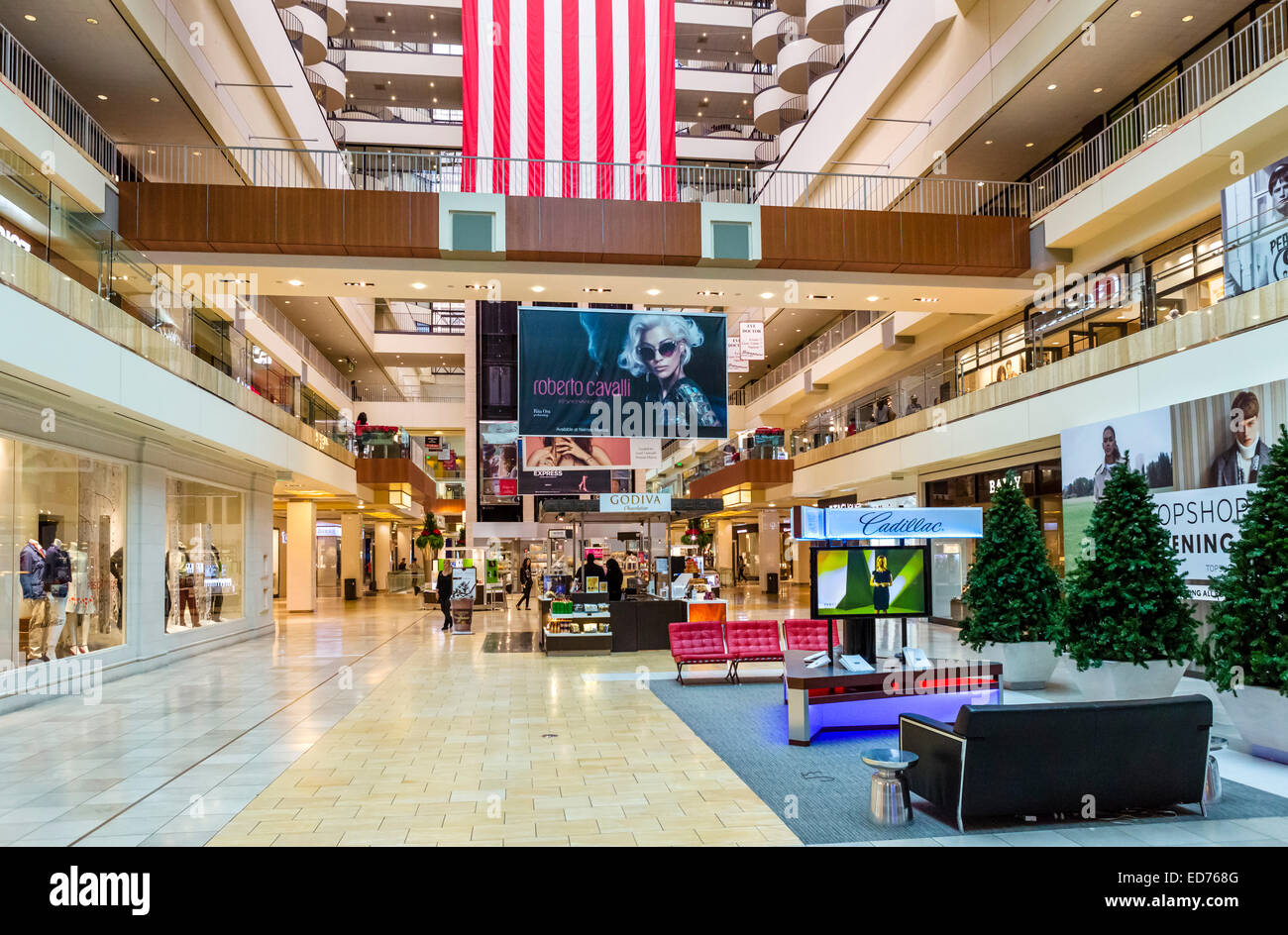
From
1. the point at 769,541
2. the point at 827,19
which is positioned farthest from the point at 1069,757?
the point at 769,541

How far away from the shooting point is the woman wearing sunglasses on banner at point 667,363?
1450 centimetres

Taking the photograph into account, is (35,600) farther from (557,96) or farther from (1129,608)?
(1129,608)

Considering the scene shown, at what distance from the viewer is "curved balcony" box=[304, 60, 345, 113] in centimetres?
3278

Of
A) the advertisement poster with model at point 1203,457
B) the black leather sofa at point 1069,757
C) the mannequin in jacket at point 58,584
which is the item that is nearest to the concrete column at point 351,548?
the mannequin in jacket at point 58,584

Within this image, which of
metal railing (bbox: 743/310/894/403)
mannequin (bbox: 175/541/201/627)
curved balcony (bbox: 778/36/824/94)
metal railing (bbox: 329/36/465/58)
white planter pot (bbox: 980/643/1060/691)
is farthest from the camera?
metal railing (bbox: 329/36/465/58)

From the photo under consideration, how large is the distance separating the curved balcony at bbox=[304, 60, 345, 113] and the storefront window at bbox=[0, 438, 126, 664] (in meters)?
23.4

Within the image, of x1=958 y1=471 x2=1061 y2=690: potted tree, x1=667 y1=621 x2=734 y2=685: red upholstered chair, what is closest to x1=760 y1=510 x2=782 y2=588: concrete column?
x1=667 y1=621 x2=734 y2=685: red upholstered chair

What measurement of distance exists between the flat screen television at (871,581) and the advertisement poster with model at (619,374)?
510 centimetres

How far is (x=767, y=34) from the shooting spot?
37.9 meters

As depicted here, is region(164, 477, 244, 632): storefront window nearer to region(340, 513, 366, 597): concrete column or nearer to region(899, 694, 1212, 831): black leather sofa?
region(340, 513, 366, 597): concrete column

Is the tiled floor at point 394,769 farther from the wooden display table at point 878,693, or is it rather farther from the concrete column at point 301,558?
the concrete column at point 301,558

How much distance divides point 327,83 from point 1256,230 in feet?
104

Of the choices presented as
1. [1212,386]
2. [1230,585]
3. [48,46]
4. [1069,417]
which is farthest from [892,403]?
[48,46]

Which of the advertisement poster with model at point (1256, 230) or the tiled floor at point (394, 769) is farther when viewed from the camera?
the advertisement poster with model at point (1256, 230)
